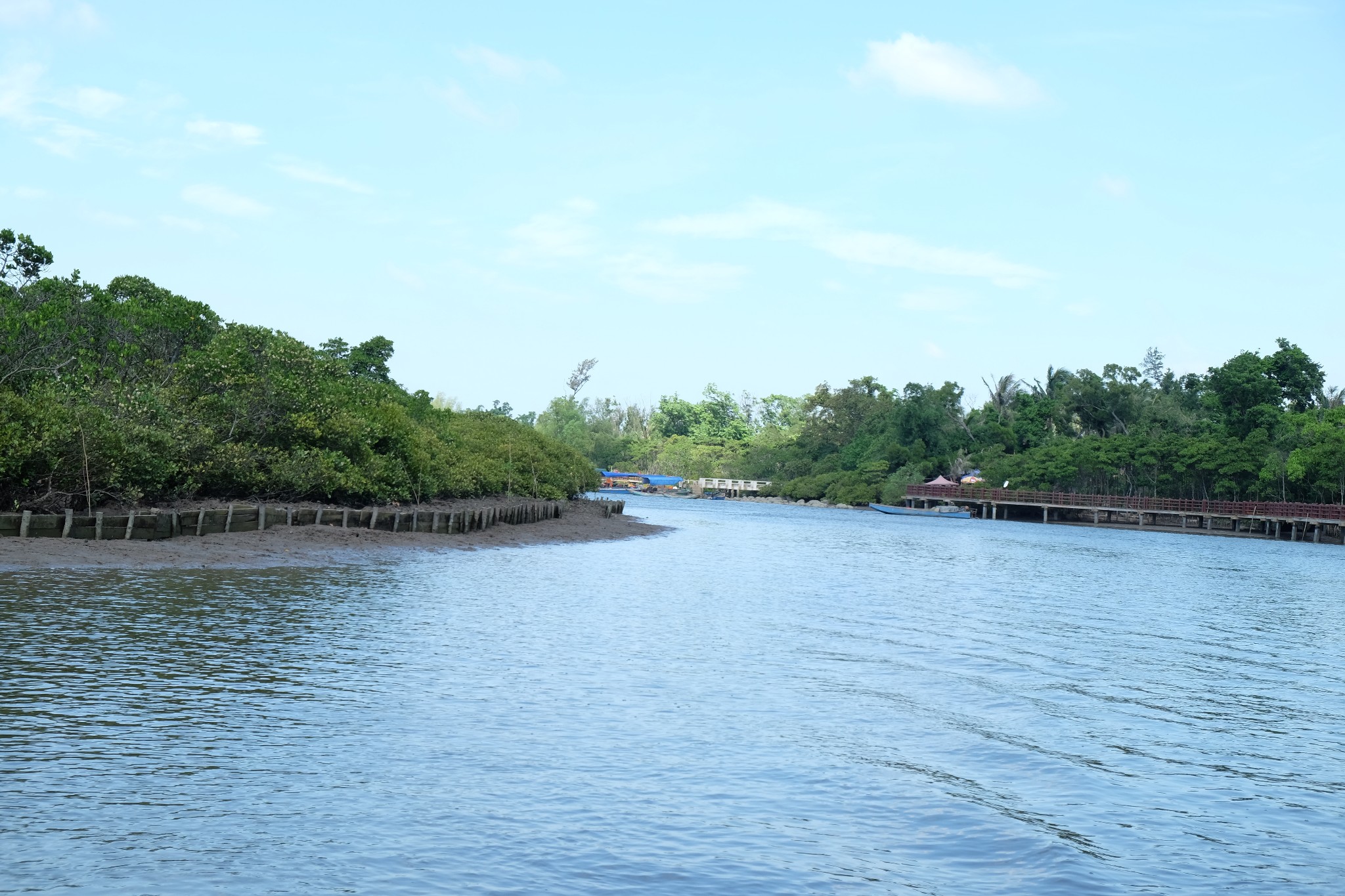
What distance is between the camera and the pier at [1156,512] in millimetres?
77562

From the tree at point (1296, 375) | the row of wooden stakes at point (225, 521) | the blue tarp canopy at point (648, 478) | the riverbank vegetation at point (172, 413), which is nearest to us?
the row of wooden stakes at point (225, 521)

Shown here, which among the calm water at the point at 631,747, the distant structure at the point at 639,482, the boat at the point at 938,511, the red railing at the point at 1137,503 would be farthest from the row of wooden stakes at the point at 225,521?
the distant structure at the point at 639,482

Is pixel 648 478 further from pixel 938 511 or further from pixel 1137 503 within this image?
pixel 1137 503

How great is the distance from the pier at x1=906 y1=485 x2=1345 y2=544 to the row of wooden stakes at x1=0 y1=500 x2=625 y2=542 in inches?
2262

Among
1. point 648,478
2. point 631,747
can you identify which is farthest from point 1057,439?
point 631,747

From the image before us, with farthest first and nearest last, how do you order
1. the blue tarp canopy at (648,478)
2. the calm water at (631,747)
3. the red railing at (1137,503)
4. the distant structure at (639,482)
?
the distant structure at (639,482) < the blue tarp canopy at (648,478) < the red railing at (1137,503) < the calm water at (631,747)

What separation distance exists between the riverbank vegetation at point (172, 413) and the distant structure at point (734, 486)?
310ft

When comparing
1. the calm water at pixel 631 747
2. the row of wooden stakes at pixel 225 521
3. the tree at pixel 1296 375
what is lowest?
the calm water at pixel 631 747

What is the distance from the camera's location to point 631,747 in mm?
11898

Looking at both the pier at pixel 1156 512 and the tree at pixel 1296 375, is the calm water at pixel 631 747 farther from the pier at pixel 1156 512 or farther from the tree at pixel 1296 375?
the tree at pixel 1296 375

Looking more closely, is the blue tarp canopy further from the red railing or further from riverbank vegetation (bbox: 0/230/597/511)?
riverbank vegetation (bbox: 0/230/597/511)

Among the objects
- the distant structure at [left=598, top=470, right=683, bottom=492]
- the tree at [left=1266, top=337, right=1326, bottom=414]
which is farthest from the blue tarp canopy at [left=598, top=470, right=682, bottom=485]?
the tree at [left=1266, top=337, right=1326, bottom=414]

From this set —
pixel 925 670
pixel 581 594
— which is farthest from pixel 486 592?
pixel 925 670

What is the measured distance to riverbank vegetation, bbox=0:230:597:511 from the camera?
27.9m
